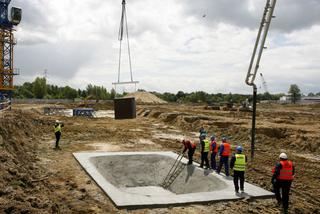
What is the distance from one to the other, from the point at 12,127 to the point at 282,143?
706 inches

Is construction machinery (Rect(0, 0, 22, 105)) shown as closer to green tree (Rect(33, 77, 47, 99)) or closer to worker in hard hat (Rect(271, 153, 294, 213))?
worker in hard hat (Rect(271, 153, 294, 213))

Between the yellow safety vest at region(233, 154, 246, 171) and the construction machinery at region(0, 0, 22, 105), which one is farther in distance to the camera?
the construction machinery at region(0, 0, 22, 105)

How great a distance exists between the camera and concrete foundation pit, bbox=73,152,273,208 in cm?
1071

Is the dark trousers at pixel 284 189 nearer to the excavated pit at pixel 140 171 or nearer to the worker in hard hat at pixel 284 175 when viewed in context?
the worker in hard hat at pixel 284 175

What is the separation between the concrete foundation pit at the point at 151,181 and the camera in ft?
35.1

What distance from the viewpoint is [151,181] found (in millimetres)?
17734

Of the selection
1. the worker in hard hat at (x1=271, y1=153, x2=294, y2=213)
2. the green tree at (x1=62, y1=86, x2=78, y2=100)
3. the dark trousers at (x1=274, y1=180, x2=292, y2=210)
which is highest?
the green tree at (x1=62, y1=86, x2=78, y2=100)

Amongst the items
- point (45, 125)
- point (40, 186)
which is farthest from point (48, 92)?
point (40, 186)

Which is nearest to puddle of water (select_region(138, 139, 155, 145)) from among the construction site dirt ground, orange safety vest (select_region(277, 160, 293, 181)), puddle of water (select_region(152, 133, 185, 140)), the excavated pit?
the construction site dirt ground

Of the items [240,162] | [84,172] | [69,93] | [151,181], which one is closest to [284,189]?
[240,162]

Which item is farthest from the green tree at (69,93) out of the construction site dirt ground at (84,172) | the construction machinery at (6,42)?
the construction site dirt ground at (84,172)

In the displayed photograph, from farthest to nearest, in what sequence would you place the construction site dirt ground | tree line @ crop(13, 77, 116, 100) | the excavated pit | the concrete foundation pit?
1. tree line @ crop(13, 77, 116, 100)
2. the excavated pit
3. the concrete foundation pit
4. the construction site dirt ground

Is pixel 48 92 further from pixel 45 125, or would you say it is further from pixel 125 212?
pixel 125 212

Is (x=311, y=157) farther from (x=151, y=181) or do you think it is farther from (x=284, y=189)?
(x=284, y=189)
